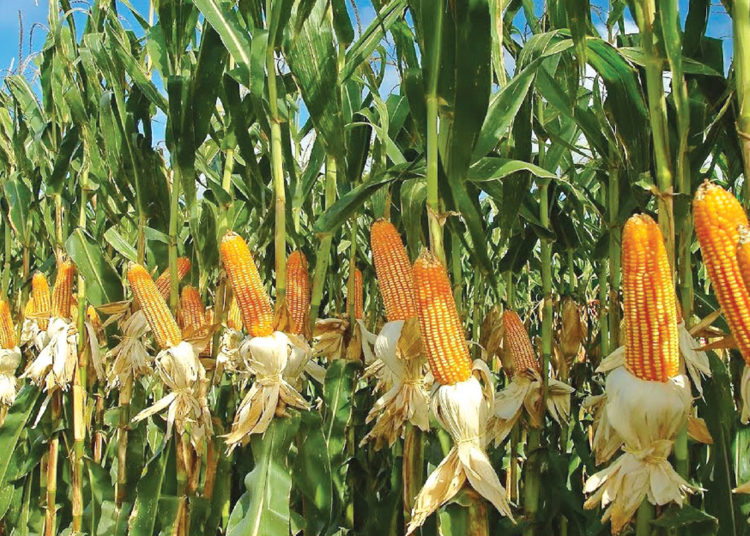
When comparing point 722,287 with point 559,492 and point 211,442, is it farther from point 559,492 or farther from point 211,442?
point 211,442

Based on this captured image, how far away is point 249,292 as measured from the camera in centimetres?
259

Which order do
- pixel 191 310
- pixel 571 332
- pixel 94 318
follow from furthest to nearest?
pixel 94 318 < pixel 571 332 < pixel 191 310

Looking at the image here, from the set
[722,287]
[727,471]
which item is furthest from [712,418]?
[722,287]

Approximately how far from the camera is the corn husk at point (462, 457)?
2.14m

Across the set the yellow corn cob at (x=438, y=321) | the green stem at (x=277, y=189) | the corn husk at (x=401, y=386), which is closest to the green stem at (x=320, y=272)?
the green stem at (x=277, y=189)

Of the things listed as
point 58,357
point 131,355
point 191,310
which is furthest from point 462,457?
point 58,357

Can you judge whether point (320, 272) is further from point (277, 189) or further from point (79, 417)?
point (79, 417)

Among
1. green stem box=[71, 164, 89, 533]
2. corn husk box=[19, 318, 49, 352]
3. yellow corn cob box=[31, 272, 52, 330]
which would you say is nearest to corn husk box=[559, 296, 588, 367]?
green stem box=[71, 164, 89, 533]

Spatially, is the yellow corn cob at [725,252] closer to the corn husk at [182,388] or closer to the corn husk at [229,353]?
the corn husk at [182,388]

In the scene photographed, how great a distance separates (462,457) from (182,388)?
145 centimetres

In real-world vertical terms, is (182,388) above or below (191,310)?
below

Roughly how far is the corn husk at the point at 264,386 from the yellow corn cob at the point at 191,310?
0.76 metres

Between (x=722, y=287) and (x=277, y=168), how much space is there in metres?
1.82

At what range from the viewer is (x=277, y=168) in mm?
2818
